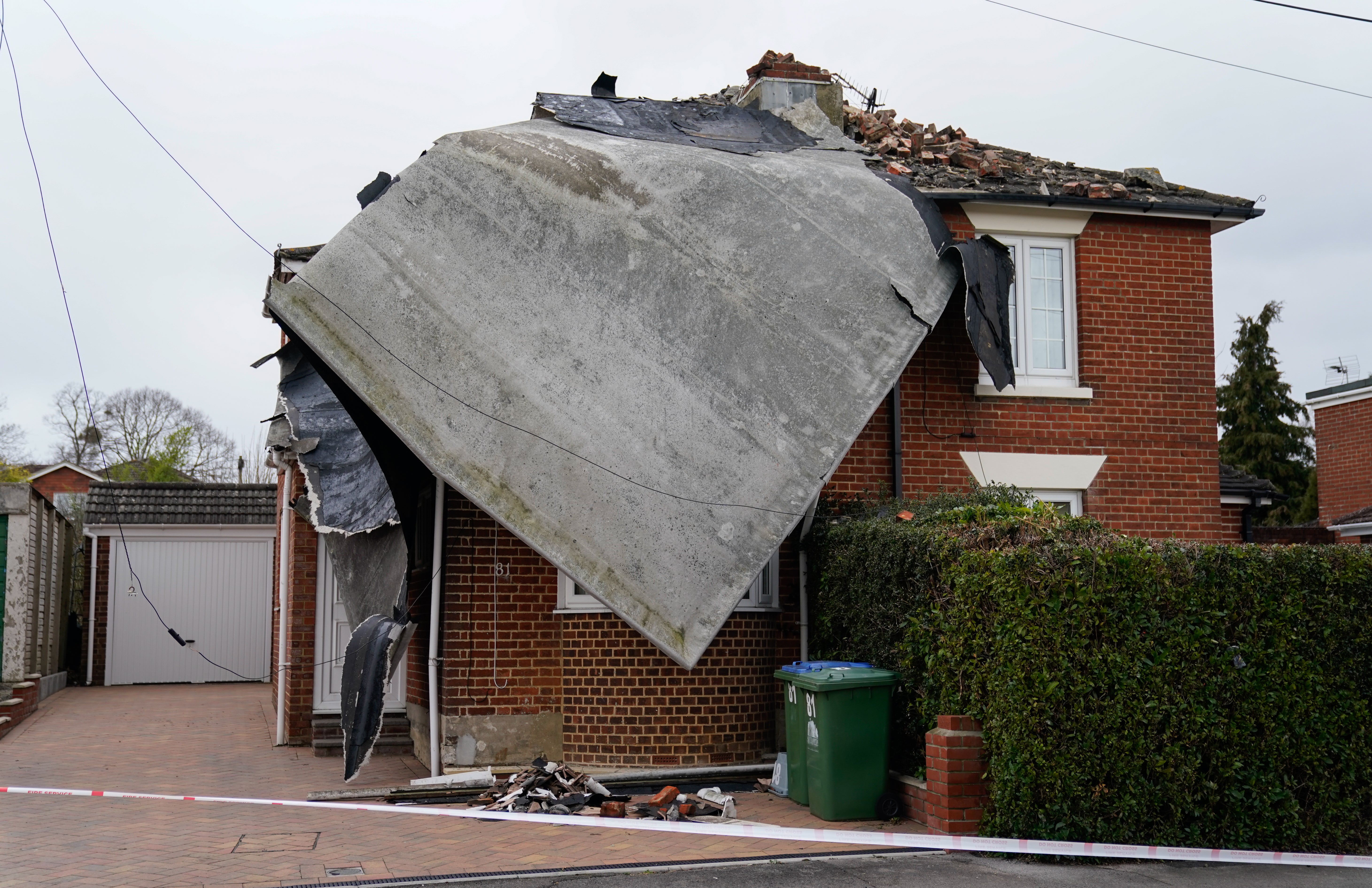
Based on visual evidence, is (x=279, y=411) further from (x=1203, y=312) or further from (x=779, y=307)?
(x=1203, y=312)

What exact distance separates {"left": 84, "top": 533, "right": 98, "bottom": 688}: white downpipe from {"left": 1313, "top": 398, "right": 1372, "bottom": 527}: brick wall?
2797cm

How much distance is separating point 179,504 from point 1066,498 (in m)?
17.6

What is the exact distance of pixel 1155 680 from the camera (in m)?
7.01

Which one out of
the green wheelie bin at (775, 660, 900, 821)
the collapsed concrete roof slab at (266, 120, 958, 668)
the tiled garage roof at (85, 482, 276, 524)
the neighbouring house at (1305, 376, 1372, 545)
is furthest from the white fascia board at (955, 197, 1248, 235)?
the neighbouring house at (1305, 376, 1372, 545)

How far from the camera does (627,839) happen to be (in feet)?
23.9

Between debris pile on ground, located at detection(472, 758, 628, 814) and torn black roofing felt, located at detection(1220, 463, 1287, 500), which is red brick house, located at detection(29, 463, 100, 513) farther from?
torn black roofing felt, located at detection(1220, 463, 1287, 500)

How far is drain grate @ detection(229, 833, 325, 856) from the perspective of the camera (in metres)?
6.96

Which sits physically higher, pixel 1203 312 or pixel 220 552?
pixel 1203 312

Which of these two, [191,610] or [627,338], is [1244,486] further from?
[191,610]

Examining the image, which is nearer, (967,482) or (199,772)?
(199,772)

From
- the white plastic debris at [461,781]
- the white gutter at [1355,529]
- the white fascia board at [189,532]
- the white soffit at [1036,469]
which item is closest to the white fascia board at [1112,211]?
Answer: the white soffit at [1036,469]

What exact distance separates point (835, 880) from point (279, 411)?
828cm

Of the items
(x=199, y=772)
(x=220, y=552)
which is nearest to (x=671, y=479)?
(x=199, y=772)

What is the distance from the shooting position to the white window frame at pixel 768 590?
400 inches
